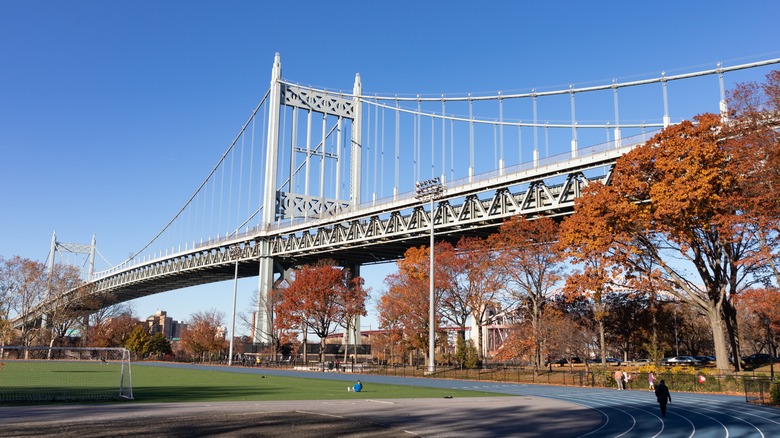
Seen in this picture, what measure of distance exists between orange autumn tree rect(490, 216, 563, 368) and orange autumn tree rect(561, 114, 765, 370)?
24.1 feet

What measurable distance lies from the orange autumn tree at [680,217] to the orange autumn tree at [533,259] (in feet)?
24.1

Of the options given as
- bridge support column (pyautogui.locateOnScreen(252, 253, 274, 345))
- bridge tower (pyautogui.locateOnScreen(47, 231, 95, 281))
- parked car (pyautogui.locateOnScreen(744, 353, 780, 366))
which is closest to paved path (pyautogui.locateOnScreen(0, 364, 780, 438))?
parked car (pyautogui.locateOnScreen(744, 353, 780, 366))

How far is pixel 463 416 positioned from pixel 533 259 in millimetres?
30079

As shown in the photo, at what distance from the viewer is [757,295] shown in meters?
38.1

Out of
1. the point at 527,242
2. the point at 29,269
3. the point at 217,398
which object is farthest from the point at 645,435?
the point at 29,269

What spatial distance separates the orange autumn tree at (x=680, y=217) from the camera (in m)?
35.8

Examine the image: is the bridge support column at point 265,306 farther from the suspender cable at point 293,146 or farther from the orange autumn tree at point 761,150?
the orange autumn tree at point 761,150

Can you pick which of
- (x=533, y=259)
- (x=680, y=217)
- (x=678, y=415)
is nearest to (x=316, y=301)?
(x=533, y=259)

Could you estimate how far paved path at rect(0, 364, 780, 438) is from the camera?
56.3ft

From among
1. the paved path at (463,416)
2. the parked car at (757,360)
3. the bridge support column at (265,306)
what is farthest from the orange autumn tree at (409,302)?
the paved path at (463,416)

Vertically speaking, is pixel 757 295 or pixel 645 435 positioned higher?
pixel 757 295

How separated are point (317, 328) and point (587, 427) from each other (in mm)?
55774

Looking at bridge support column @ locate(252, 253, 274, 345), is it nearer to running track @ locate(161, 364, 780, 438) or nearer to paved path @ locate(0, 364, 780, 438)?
running track @ locate(161, 364, 780, 438)

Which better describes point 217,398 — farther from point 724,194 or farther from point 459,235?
point 459,235
